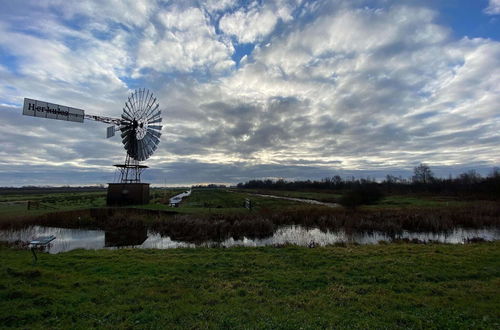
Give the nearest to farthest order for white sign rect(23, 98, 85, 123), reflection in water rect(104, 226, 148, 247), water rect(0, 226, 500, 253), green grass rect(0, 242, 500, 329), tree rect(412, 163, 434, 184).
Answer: green grass rect(0, 242, 500, 329) → water rect(0, 226, 500, 253) → reflection in water rect(104, 226, 148, 247) → white sign rect(23, 98, 85, 123) → tree rect(412, 163, 434, 184)

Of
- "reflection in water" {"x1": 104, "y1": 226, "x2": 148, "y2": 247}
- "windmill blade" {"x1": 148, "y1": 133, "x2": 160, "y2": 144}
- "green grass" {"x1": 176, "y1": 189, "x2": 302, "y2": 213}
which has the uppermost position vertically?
"windmill blade" {"x1": 148, "y1": 133, "x2": 160, "y2": 144}

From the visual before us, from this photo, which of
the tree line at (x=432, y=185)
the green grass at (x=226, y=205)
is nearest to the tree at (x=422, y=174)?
the tree line at (x=432, y=185)

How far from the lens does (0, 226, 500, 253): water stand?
Result: 56.2 feet

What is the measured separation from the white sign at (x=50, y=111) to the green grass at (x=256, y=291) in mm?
16217

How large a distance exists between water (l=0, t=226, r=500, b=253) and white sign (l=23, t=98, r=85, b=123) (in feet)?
34.5

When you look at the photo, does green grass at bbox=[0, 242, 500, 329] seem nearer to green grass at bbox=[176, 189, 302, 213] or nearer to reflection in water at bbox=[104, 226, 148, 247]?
reflection in water at bbox=[104, 226, 148, 247]

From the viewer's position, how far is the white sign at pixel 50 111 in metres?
22.1

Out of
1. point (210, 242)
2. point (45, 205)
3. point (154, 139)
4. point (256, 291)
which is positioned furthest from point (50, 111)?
point (256, 291)

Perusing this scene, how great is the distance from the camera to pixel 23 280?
7.88 m

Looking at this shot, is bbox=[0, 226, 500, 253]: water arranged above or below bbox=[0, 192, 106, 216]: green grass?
below

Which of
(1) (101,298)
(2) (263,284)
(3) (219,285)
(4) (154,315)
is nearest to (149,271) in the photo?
(1) (101,298)

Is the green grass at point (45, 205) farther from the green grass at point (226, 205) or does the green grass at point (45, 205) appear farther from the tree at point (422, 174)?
the tree at point (422, 174)

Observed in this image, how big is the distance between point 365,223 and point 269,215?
31.5ft

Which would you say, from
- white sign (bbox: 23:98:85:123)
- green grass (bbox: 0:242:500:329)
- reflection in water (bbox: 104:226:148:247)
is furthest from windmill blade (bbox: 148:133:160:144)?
green grass (bbox: 0:242:500:329)
